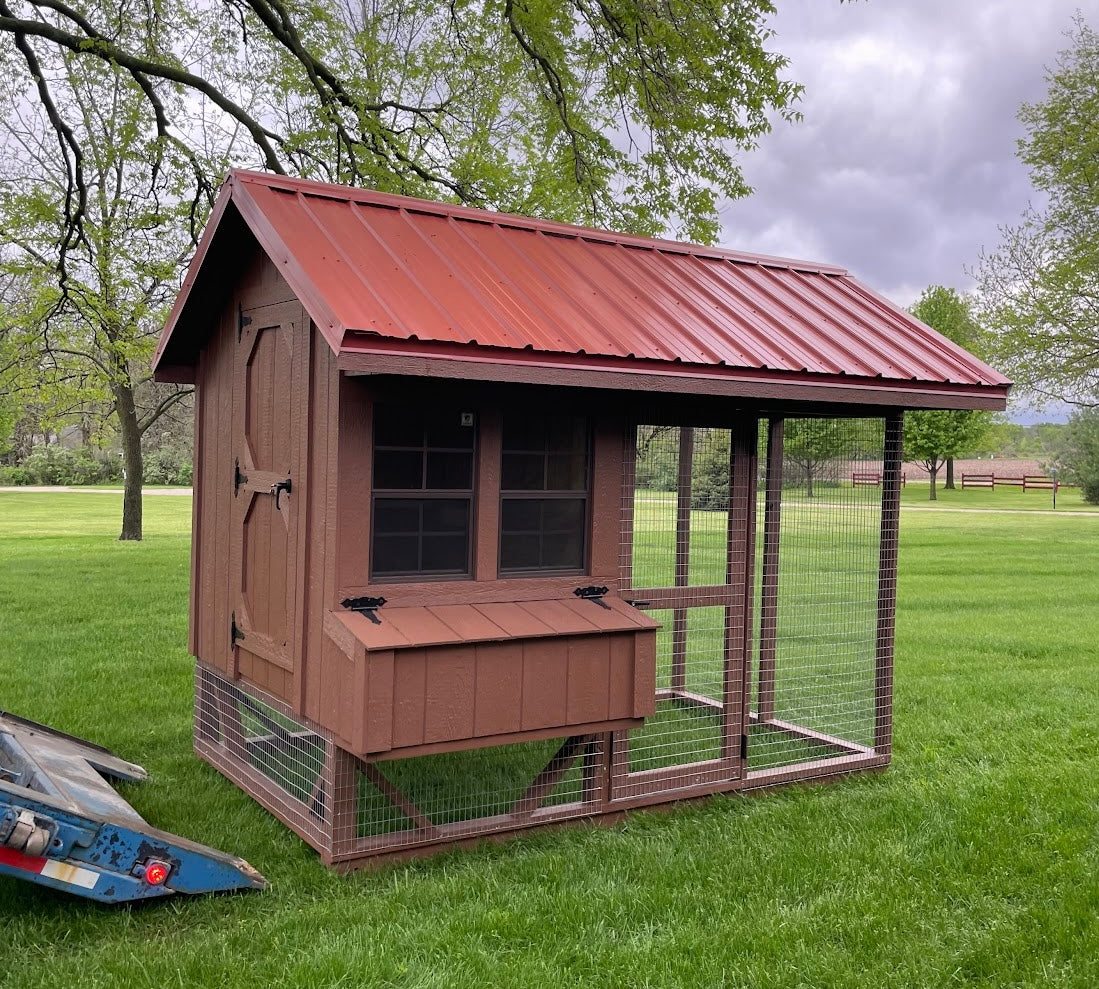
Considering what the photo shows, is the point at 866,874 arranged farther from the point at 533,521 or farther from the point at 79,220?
the point at 79,220

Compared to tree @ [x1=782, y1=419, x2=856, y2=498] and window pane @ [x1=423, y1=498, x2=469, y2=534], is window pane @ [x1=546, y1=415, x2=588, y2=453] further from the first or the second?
tree @ [x1=782, y1=419, x2=856, y2=498]

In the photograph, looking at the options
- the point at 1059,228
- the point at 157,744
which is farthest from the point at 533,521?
the point at 1059,228

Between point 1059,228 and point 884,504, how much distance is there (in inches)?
747

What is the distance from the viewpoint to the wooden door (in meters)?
5.10

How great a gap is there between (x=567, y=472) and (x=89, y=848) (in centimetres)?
268

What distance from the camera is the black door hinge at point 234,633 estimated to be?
569 cm

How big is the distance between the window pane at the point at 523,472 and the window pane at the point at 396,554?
0.54 m

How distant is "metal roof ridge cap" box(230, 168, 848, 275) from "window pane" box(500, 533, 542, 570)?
1.81 meters

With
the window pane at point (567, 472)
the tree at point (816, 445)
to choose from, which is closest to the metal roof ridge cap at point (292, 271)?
the window pane at point (567, 472)

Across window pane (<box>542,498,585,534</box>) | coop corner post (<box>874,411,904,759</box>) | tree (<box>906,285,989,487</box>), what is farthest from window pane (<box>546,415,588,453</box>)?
tree (<box>906,285,989,487</box>)

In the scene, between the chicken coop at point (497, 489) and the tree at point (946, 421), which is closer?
the chicken coop at point (497, 489)

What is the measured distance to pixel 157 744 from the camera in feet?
22.4

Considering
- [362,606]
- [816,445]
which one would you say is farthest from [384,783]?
[816,445]

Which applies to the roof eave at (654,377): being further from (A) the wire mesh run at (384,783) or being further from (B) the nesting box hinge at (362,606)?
(A) the wire mesh run at (384,783)
